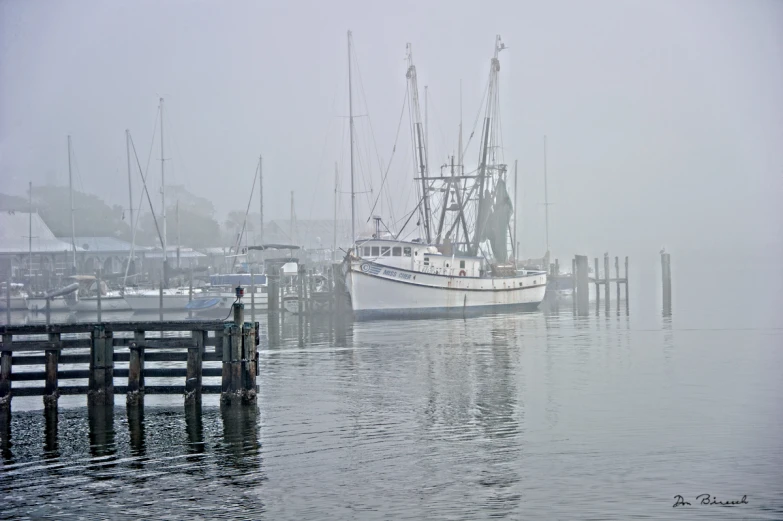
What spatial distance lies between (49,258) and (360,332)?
5941 cm

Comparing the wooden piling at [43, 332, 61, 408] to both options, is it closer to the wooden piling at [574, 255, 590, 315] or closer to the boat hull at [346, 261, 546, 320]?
the boat hull at [346, 261, 546, 320]

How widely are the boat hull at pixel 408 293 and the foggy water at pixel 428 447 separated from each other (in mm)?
27293

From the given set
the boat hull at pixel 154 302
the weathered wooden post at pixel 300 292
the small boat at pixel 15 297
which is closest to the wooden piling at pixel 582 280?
the weathered wooden post at pixel 300 292

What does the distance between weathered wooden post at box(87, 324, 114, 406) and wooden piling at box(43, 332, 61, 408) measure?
2.57 ft

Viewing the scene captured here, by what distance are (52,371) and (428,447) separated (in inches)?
367

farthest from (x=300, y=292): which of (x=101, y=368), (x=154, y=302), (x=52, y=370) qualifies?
(x=101, y=368)

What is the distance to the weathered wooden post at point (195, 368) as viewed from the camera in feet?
69.1

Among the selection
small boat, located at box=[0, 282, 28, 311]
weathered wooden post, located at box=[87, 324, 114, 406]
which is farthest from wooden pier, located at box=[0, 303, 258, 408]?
small boat, located at box=[0, 282, 28, 311]

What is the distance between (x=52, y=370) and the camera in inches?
862

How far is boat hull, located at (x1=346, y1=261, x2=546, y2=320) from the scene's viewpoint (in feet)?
200

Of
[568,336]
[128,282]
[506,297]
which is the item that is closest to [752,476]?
[568,336]

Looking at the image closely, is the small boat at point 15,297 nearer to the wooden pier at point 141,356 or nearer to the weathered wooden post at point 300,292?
the weathered wooden post at point 300,292

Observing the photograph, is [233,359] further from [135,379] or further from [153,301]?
[153,301]
